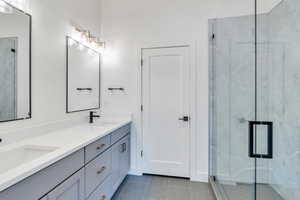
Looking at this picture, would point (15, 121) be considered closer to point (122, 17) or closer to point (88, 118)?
point (88, 118)

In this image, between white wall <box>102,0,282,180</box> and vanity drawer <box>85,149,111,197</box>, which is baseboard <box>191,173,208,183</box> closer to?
white wall <box>102,0,282,180</box>

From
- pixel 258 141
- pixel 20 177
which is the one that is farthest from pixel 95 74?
pixel 258 141

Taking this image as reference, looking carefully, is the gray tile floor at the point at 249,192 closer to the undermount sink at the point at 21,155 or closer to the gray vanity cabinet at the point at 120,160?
the gray vanity cabinet at the point at 120,160

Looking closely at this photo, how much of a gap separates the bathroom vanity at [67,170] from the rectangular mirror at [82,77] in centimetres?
58

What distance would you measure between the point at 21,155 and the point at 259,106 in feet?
7.73

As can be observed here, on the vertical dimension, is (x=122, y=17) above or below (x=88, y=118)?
above

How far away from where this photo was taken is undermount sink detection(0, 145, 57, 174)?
4.05 feet

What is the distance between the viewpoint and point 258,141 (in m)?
1.76

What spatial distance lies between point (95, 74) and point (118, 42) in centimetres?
65

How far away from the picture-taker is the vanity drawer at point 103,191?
1659mm

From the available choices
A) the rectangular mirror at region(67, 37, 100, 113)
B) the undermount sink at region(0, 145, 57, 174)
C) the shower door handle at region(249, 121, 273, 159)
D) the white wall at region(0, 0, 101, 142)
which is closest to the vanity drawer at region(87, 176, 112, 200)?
the undermount sink at region(0, 145, 57, 174)

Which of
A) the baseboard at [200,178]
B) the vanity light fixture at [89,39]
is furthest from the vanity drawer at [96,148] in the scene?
the baseboard at [200,178]

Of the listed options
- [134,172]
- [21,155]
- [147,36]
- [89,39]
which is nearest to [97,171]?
[21,155]

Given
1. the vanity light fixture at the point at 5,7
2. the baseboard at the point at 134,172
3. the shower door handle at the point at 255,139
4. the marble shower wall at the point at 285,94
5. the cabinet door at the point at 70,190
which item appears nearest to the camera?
the cabinet door at the point at 70,190
